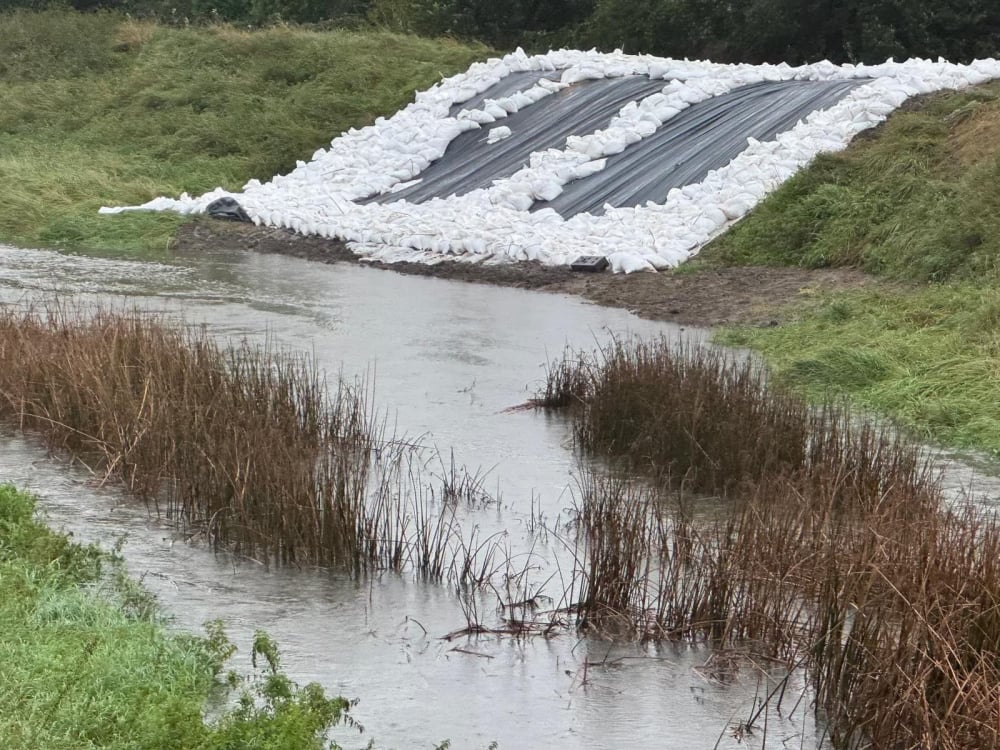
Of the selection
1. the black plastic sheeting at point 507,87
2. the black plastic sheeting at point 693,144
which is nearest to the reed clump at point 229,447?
the black plastic sheeting at point 693,144

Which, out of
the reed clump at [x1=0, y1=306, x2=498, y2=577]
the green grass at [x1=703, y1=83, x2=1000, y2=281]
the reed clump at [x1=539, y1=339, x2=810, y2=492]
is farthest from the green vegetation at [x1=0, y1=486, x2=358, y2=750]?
the green grass at [x1=703, y1=83, x2=1000, y2=281]

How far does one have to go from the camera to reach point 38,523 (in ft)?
19.5

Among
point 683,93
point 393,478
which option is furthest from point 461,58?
point 393,478

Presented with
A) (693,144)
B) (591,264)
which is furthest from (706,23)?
(591,264)

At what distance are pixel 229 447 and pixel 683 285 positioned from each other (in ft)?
24.5

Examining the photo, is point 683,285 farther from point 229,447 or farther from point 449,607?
point 449,607

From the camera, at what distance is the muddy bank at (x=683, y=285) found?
1205cm

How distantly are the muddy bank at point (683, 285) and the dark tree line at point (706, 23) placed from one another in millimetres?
12732

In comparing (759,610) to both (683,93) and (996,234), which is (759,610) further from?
(683,93)

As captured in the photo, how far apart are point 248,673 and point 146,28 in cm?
2615

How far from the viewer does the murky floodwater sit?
4645mm

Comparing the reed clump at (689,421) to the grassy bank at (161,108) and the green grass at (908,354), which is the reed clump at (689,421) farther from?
the grassy bank at (161,108)

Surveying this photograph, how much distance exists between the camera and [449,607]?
5520 millimetres

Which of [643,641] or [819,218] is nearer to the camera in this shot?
[643,641]
